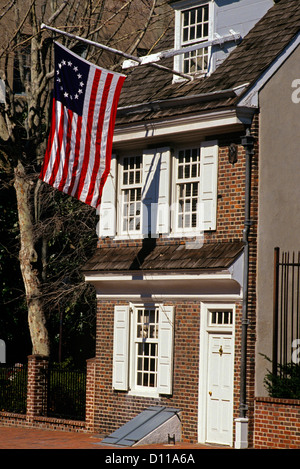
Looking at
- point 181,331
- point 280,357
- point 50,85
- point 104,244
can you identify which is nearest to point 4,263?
point 50,85

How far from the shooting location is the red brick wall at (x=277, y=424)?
16.0 m

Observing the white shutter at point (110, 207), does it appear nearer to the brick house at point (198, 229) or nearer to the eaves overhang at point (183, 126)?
the brick house at point (198, 229)

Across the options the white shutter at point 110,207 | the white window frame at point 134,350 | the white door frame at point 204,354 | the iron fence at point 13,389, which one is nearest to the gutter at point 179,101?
the white shutter at point 110,207

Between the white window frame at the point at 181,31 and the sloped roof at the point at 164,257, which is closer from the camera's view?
the sloped roof at the point at 164,257

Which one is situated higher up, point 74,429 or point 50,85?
point 50,85

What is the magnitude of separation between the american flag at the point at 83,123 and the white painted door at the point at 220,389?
4.21m

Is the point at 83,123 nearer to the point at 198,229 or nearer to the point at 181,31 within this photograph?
the point at 198,229

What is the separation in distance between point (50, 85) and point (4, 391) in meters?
10.0

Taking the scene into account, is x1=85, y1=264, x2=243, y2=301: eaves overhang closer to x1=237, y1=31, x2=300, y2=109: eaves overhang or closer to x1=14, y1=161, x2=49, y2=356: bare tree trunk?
x1=237, y1=31, x2=300, y2=109: eaves overhang

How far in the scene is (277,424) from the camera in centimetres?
1631

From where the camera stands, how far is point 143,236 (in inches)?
805

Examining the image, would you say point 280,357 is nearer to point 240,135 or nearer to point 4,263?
point 240,135

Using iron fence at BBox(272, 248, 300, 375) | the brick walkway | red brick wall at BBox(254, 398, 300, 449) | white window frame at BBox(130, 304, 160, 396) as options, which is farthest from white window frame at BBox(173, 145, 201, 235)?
the brick walkway

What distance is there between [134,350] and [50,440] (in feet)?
8.81
